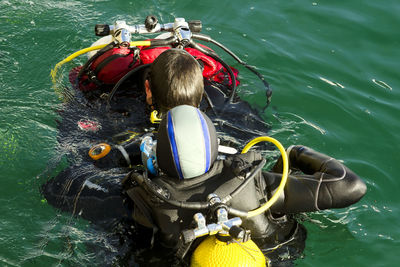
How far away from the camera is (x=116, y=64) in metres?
4.79

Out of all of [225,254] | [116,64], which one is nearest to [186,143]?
[225,254]

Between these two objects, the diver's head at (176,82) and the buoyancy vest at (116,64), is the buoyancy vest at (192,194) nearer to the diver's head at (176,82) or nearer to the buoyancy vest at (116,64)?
the diver's head at (176,82)

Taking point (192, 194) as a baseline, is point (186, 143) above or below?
above

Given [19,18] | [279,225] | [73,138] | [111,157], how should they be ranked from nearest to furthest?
1. [279,225]
2. [111,157]
3. [73,138]
4. [19,18]

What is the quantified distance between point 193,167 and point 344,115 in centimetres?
341

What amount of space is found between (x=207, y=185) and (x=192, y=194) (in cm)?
11

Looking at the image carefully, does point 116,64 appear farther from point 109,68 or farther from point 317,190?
point 317,190

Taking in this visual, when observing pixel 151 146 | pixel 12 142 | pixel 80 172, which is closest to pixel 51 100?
pixel 12 142

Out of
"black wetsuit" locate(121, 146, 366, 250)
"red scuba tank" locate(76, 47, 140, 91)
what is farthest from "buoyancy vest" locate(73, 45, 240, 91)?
"black wetsuit" locate(121, 146, 366, 250)

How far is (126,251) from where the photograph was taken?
11.7ft

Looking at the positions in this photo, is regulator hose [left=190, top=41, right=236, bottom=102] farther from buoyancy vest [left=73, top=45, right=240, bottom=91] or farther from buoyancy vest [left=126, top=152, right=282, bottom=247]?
buoyancy vest [left=126, top=152, right=282, bottom=247]

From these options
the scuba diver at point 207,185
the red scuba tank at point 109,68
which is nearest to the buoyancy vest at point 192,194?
the scuba diver at point 207,185

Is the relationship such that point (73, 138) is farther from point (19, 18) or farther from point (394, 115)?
point (394, 115)

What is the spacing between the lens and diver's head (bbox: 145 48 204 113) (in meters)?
3.71
